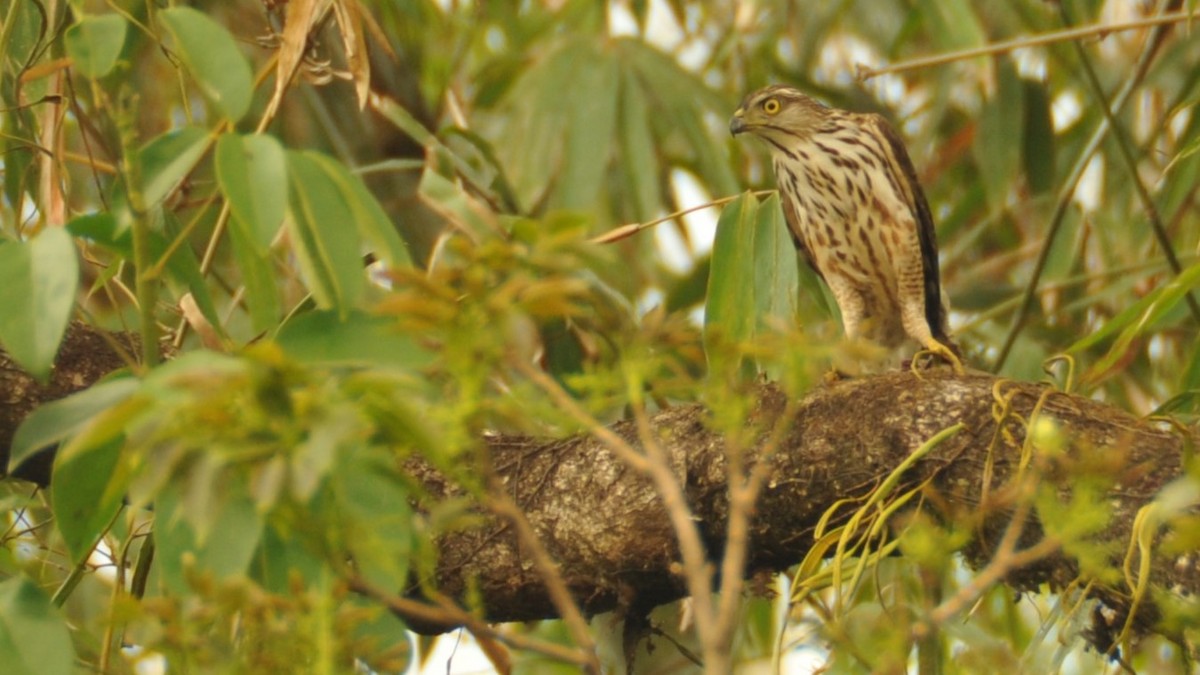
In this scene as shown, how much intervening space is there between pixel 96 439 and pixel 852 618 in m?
1.48

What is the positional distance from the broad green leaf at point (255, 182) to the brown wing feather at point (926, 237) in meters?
2.36

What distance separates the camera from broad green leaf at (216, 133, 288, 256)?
177cm

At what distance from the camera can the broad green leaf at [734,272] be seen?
9.35ft

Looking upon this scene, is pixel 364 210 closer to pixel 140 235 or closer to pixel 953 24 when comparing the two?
pixel 140 235

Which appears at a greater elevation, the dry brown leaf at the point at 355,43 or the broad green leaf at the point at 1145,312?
the dry brown leaf at the point at 355,43

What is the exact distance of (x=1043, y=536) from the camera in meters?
2.32

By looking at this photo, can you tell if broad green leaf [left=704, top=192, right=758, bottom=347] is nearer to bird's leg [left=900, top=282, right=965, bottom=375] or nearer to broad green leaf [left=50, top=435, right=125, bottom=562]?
bird's leg [left=900, top=282, right=965, bottom=375]

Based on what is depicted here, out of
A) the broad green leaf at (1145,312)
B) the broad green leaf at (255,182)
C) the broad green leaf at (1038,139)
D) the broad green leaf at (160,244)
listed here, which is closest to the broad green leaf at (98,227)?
the broad green leaf at (160,244)

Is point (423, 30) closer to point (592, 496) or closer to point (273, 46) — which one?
point (273, 46)

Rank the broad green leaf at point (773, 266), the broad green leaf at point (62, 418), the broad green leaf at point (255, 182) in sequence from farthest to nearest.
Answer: the broad green leaf at point (773, 266) < the broad green leaf at point (255, 182) < the broad green leaf at point (62, 418)

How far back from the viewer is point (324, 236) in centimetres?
188

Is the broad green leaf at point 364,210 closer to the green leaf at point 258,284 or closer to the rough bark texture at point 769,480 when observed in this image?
the green leaf at point 258,284

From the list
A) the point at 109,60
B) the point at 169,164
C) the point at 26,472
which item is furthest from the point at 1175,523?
the point at 26,472

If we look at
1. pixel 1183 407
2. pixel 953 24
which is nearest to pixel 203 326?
pixel 1183 407
